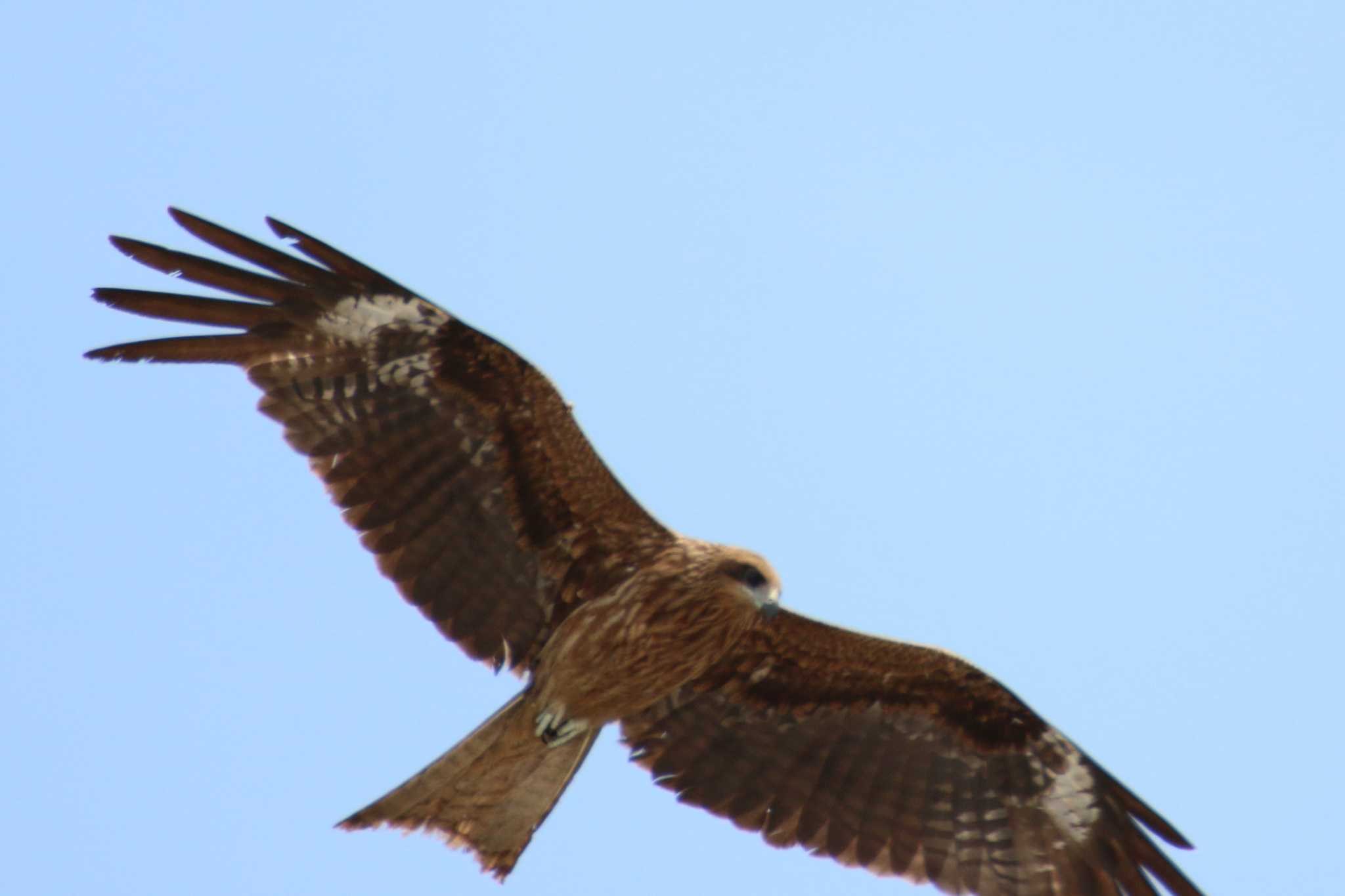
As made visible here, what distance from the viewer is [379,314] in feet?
31.8

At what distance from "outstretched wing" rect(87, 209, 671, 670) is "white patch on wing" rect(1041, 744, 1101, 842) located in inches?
97.5

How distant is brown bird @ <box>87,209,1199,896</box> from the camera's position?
373 inches

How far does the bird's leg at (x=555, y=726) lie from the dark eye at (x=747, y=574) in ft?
3.51

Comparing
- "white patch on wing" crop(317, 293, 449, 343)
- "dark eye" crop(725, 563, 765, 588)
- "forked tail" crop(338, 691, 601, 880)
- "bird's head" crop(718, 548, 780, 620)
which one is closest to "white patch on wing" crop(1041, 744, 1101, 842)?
"bird's head" crop(718, 548, 780, 620)

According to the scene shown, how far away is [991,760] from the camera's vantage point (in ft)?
33.9

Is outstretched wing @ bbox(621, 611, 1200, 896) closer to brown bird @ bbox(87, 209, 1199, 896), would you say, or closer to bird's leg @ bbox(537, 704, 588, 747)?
brown bird @ bbox(87, 209, 1199, 896)

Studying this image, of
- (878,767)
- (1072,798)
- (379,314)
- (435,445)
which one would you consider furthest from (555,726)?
(1072,798)

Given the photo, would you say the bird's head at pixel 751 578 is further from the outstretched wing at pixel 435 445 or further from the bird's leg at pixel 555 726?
the bird's leg at pixel 555 726

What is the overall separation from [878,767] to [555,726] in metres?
1.82

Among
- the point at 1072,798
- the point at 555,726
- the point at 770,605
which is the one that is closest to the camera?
the point at 770,605

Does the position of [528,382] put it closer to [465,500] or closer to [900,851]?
[465,500]

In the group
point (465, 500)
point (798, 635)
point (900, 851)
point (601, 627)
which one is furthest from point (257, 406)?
point (900, 851)

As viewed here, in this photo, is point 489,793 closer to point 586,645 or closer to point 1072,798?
point 586,645

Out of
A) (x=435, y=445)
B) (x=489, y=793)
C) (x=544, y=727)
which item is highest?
(x=435, y=445)
